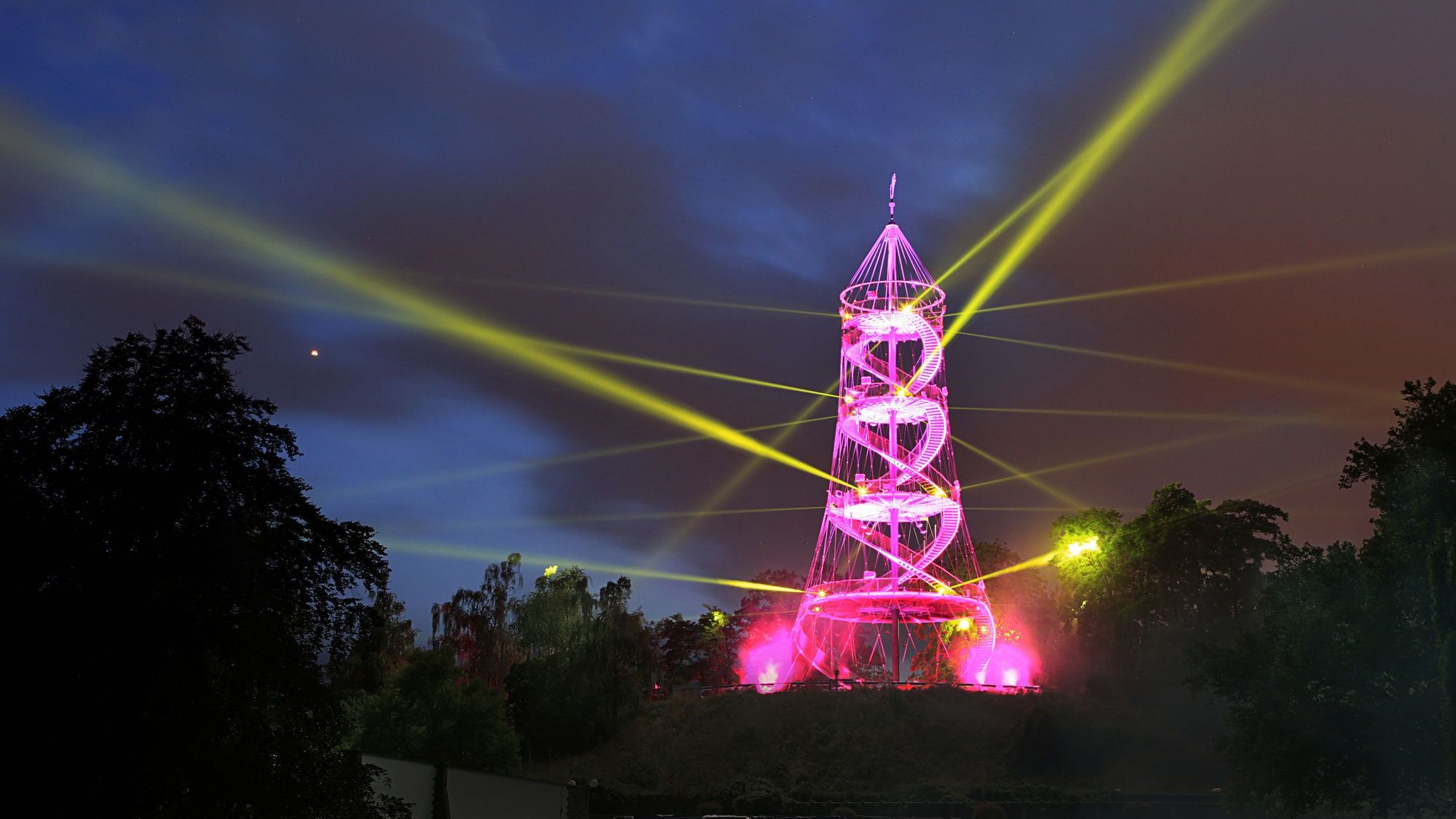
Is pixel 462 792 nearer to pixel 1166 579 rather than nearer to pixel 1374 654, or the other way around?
pixel 1374 654

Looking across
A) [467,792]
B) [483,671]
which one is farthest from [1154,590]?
[467,792]

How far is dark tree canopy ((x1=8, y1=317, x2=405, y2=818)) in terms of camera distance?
18.1 m

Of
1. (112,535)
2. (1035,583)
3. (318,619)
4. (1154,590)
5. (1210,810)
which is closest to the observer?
(112,535)

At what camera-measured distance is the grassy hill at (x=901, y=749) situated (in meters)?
50.6

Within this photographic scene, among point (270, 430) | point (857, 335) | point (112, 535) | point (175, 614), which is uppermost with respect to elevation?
point (857, 335)

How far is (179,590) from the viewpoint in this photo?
18.5m

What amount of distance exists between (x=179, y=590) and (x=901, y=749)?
41537 millimetres

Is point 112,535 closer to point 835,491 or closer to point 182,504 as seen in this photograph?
point 182,504

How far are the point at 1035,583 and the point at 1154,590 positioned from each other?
20034 millimetres

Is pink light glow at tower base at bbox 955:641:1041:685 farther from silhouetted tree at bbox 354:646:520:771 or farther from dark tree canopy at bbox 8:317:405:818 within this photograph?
dark tree canopy at bbox 8:317:405:818

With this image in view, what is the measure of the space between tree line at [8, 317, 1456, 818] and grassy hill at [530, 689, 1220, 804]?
4.65 feet

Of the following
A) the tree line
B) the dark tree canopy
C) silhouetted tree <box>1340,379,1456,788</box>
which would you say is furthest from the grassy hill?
the dark tree canopy

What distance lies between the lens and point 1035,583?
288 ft

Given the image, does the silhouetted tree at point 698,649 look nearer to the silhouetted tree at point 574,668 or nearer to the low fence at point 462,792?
the silhouetted tree at point 574,668
